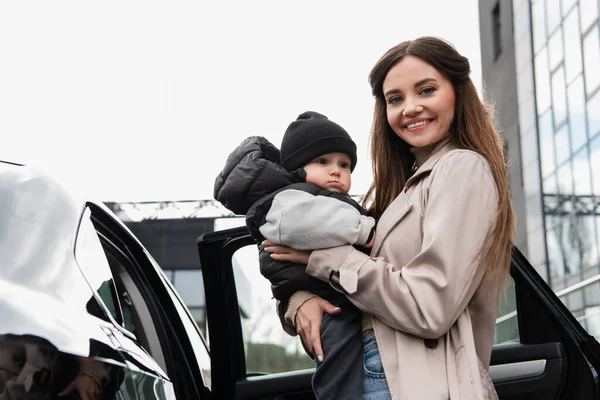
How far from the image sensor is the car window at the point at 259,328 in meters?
2.80

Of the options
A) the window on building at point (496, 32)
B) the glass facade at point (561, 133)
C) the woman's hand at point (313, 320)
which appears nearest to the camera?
the woman's hand at point (313, 320)

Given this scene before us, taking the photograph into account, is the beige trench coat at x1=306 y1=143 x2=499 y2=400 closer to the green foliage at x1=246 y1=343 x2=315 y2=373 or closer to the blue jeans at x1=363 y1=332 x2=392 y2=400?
the blue jeans at x1=363 y1=332 x2=392 y2=400

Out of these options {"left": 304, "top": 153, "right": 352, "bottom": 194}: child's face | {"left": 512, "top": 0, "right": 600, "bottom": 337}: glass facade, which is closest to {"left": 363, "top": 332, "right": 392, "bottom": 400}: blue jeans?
{"left": 304, "top": 153, "right": 352, "bottom": 194}: child's face

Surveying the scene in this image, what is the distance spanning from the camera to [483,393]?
6.13 ft

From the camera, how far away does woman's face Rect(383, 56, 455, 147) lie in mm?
2148

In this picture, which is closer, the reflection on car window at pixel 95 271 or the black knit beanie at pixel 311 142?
the reflection on car window at pixel 95 271

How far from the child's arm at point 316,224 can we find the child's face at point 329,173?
0.14 m

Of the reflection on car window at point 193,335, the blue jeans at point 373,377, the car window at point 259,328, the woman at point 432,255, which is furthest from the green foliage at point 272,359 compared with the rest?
the blue jeans at point 373,377

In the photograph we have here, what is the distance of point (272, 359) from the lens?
9.81 feet

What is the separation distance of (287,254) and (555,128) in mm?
19847

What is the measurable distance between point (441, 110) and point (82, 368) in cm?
117

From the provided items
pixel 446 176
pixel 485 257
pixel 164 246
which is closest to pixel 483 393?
pixel 485 257

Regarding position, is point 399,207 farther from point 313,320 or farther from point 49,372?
point 49,372

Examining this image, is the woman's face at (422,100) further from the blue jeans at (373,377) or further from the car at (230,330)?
the car at (230,330)
